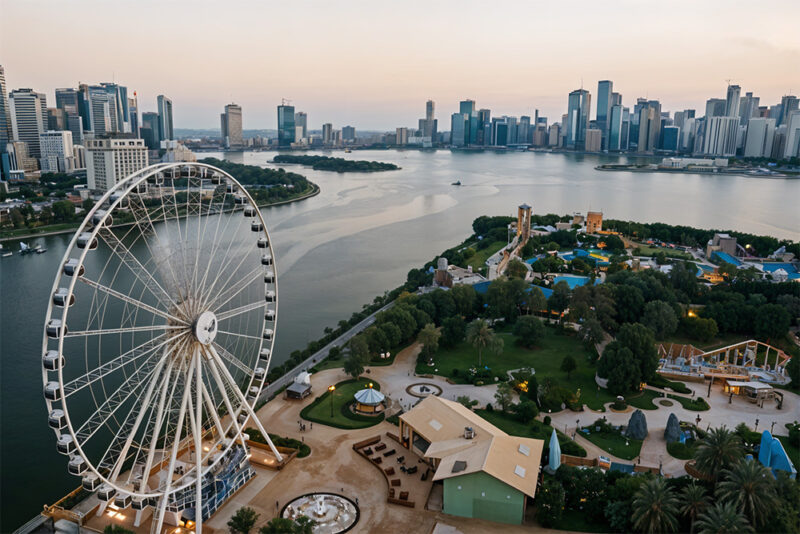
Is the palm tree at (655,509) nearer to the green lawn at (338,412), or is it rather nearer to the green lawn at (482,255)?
the green lawn at (338,412)

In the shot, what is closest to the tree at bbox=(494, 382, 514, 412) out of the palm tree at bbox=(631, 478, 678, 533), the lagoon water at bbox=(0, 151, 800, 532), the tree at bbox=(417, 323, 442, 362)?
the tree at bbox=(417, 323, 442, 362)

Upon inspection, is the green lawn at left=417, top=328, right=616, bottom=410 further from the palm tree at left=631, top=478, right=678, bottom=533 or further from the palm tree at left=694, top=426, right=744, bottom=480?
the palm tree at left=631, top=478, right=678, bottom=533

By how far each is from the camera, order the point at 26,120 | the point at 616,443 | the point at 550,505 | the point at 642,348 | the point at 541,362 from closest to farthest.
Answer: the point at 550,505
the point at 616,443
the point at 642,348
the point at 541,362
the point at 26,120

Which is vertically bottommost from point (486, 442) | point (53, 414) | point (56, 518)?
point (56, 518)

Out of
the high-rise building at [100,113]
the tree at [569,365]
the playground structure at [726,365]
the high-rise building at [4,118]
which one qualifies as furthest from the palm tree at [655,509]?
the high-rise building at [100,113]

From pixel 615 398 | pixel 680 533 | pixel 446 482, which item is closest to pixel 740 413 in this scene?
pixel 615 398

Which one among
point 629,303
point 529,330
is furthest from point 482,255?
point 529,330

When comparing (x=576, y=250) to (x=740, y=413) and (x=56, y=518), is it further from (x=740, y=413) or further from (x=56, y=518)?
(x=56, y=518)

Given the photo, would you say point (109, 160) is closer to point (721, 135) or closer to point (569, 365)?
point (569, 365)
